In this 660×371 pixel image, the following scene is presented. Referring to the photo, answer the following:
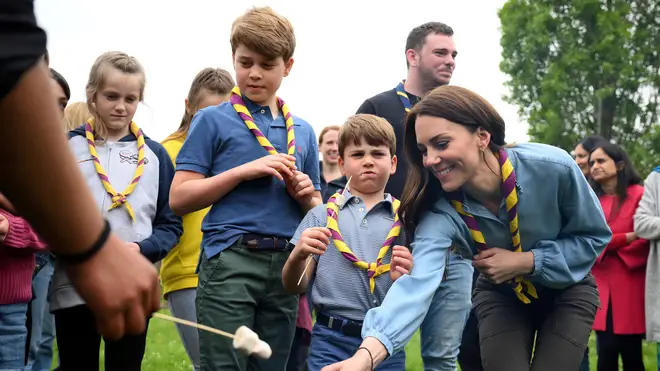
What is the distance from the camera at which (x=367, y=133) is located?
189 inches

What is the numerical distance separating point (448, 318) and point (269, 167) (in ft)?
4.59

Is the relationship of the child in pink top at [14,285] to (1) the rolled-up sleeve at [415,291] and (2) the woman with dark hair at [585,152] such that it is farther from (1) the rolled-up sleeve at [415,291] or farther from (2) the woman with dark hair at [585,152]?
(2) the woman with dark hair at [585,152]

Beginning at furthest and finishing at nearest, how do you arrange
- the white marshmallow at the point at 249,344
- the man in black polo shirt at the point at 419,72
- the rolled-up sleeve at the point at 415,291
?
the man in black polo shirt at the point at 419,72
the rolled-up sleeve at the point at 415,291
the white marshmallow at the point at 249,344

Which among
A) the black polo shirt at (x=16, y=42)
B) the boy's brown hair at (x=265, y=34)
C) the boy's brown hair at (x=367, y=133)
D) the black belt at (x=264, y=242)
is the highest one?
the black polo shirt at (x=16, y=42)

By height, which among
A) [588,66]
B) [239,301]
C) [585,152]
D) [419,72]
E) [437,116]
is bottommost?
[588,66]

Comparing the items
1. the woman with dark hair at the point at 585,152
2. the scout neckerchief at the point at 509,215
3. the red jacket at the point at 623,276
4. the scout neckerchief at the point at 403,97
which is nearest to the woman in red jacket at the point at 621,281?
the red jacket at the point at 623,276

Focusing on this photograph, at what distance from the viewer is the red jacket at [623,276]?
7383 millimetres

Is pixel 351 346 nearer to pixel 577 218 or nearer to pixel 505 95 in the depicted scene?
pixel 577 218

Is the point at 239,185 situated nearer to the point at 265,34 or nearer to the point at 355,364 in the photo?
the point at 265,34

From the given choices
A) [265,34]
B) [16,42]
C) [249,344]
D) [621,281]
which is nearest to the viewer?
[16,42]

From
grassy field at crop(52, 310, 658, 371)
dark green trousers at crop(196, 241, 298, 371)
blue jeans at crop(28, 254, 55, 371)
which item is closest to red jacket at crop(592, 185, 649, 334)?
grassy field at crop(52, 310, 658, 371)

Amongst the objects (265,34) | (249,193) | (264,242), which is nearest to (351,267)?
(264,242)

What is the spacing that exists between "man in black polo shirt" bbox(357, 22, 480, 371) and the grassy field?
2.81 m

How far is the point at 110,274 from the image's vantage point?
5.27 ft
